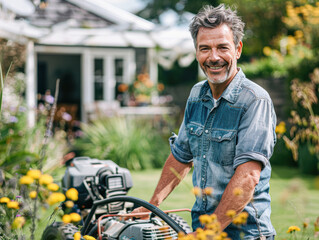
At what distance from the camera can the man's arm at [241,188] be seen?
1905mm

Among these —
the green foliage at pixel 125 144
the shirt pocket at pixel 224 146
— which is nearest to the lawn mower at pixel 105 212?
the shirt pocket at pixel 224 146

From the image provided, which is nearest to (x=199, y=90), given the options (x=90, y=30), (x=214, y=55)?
(x=214, y=55)

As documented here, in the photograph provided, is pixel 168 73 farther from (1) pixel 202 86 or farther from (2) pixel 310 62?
(1) pixel 202 86

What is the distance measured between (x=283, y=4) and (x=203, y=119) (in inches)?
564

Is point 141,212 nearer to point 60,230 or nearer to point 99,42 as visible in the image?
point 60,230

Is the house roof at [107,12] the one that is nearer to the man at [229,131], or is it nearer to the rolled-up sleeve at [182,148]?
the rolled-up sleeve at [182,148]

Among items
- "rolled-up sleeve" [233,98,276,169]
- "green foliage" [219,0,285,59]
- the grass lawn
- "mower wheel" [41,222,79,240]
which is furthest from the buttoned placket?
"green foliage" [219,0,285,59]

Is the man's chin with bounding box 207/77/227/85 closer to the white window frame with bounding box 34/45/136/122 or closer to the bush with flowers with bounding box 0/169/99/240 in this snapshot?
the bush with flowers with bounding box 0/169/99/240

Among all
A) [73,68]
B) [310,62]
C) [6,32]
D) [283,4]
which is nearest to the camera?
[310,62]

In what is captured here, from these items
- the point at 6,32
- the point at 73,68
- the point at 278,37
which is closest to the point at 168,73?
the point at 73,68

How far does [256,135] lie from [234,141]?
0.16 metres

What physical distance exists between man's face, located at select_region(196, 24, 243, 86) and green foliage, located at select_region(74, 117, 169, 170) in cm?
635

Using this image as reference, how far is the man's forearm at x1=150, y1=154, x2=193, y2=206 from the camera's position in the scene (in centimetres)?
249

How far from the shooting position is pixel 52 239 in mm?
2830
